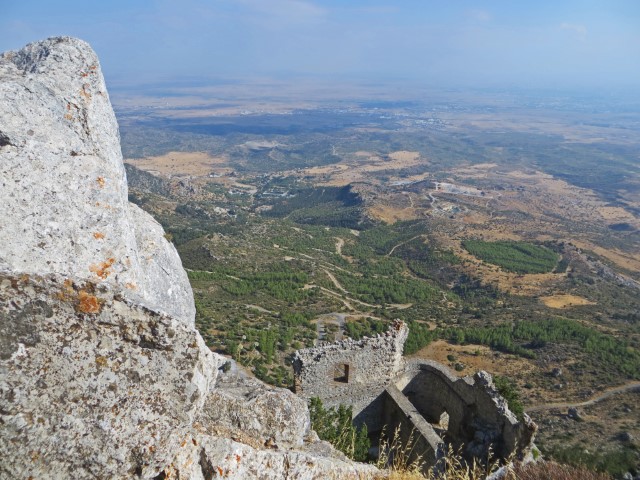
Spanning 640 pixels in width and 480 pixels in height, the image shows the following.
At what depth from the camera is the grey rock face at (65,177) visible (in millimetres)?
4973

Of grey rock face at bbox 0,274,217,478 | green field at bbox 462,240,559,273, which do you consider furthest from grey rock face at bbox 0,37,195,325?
green field at bbox 462,240,559,273

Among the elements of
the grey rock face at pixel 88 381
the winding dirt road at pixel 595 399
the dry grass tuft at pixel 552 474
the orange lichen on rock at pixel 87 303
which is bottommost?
the winding dirt road at pixel 595 399

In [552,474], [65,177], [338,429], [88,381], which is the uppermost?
[65,177]

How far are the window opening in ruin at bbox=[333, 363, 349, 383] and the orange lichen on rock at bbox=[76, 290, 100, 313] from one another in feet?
44.4

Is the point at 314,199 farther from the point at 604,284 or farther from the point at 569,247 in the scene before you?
the point at 604,284

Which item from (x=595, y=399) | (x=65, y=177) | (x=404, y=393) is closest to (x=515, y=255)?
(x=595, y=399)

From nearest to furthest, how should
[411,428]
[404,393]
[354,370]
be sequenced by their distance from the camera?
[411,428] → [354,370] → [404,393]

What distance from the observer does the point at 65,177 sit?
553 centimetres

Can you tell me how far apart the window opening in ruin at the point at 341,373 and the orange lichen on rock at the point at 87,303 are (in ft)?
44.4

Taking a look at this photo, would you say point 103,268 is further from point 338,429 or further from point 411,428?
point 411,428

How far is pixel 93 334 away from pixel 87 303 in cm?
26

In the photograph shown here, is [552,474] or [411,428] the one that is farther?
[411,428]

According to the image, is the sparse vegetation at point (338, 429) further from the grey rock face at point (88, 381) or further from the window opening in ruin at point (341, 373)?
the grey rock face at point (88, 381)

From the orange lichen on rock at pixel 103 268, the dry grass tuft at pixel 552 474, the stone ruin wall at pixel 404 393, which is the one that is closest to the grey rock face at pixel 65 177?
the orange lichen on rock at pixel 103 268
